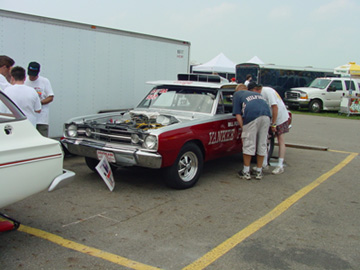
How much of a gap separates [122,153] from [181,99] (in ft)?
6.42

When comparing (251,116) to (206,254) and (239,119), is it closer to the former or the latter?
(239,119)

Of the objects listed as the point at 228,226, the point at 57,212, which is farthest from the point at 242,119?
the point at 57,212

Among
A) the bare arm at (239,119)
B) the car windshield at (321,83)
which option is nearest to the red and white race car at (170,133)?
the bare arm at (239,119)

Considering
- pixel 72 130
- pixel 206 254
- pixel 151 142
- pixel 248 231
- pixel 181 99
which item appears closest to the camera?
pixel 206 254

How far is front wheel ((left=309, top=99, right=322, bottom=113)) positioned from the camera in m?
21.1

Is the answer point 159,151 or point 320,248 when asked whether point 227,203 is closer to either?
point 159,151

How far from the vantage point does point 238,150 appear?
7.09 metres

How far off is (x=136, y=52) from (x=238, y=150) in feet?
11.4

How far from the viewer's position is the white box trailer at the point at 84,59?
6.68 m

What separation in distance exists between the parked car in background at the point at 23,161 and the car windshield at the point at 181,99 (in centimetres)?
321

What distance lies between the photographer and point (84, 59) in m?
7.69

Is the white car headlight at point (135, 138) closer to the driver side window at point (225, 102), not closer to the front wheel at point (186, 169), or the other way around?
the front wheel at point (186, 169)

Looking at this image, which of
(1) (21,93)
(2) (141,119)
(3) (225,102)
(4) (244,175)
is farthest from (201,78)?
(1) (21,93)

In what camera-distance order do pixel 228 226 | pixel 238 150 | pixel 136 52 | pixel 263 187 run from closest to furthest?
pixel 228 226, pixel 263 187, pixel 238 150, pixel 136 52
